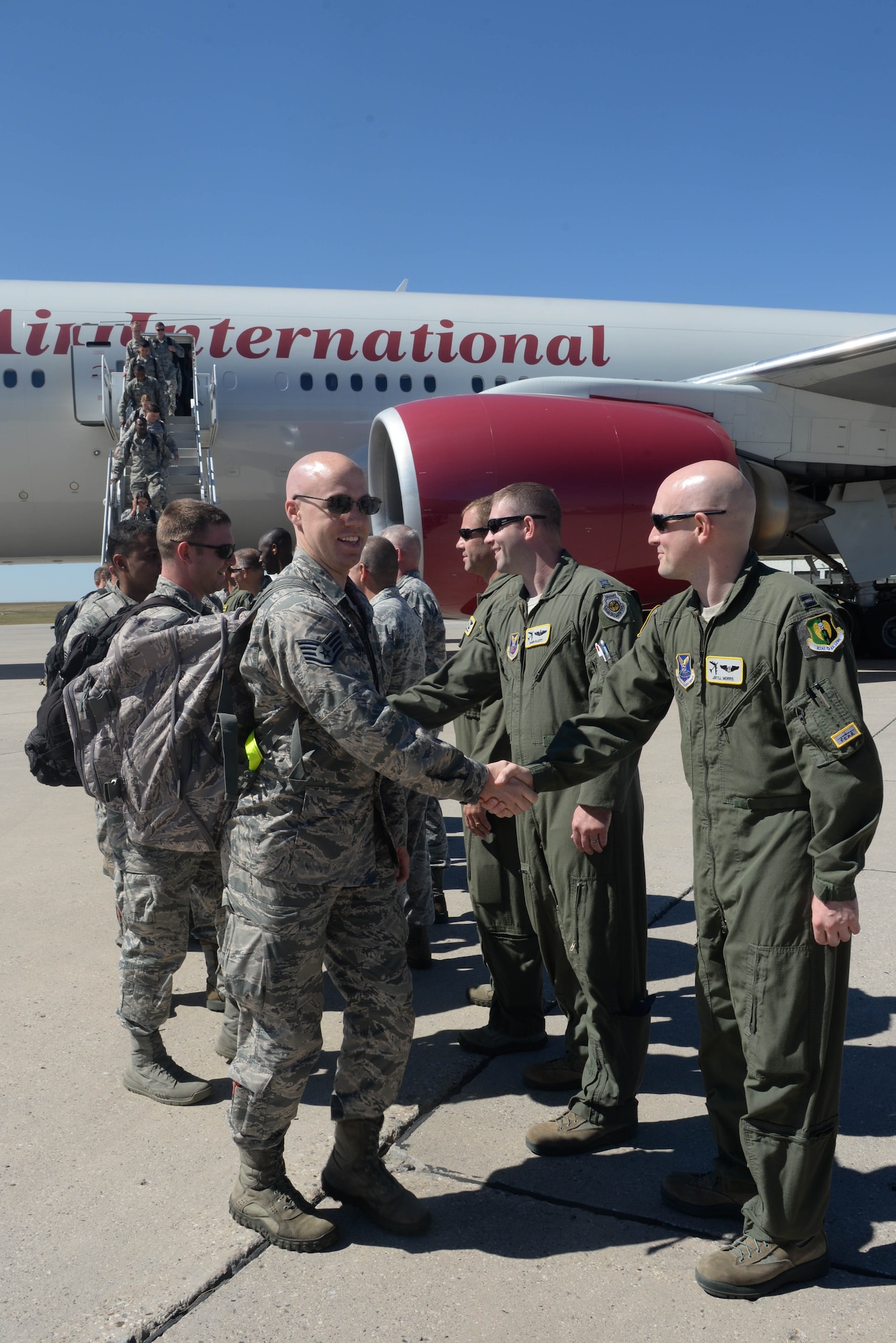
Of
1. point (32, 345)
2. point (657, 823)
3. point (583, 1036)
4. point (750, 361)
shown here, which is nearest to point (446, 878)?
point (657, 823)

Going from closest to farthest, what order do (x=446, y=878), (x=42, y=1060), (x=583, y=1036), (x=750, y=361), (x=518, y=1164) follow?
(x=518, y=1164)
(x=583, y=1036)
(x=42, y=1060)
(x=446, y=878)
(x=750, y=361)

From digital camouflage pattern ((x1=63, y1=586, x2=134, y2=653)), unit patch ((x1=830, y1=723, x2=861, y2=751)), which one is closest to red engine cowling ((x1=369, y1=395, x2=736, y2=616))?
digital camouflage pattern ((x1=63, y1=586, x2=134, y2=653))

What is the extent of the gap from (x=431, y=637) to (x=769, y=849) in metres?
2.67

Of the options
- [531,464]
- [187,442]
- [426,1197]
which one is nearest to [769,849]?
[426,1197]

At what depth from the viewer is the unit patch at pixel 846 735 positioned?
2.08 meters

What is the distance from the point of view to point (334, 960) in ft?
8.36

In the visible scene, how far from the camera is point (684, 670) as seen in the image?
242 centimetres

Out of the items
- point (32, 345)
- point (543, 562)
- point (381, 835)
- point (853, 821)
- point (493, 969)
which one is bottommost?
point (493, 969)

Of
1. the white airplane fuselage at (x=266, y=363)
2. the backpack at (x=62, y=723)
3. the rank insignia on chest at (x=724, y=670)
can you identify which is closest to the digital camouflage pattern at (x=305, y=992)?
the rank insignia on chest at (x=724, y=670)

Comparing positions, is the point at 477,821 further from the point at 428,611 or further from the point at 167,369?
the point at 167,369

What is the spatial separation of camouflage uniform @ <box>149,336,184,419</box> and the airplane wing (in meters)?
5.77

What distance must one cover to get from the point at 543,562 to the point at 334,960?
1.38 meters

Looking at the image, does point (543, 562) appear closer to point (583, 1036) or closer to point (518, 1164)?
point (583, 1036)

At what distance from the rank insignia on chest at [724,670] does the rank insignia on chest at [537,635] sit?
755 millimetres
